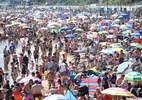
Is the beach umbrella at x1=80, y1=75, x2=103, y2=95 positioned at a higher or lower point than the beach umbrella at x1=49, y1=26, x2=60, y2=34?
higher

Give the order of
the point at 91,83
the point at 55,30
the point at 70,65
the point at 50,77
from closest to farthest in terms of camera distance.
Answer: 1. the point at 91,83
2. the point at 50,77
3. the point at 70,65
4. the point at 55,30

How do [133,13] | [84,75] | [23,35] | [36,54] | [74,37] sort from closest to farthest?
[84,75] < [36,54] < [74,37] < [23,35] < [133,13]

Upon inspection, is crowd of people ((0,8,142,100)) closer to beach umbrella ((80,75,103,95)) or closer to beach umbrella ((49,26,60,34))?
beach umbrella ((49,26,60,34))

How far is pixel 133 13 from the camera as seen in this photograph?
52094 millimetres

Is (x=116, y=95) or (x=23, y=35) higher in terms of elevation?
(x=116, y=95)

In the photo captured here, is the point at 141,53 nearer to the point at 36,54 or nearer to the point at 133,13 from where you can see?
the point at 36,54

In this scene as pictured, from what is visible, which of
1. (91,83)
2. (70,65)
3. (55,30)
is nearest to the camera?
(91,83)

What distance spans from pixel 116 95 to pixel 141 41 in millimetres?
13375

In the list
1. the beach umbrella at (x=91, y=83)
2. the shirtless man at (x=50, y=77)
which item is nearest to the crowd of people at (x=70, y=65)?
the shirtless man at (x=50, y=77)

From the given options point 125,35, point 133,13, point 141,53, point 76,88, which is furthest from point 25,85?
point 133,13

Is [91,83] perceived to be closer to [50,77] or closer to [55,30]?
[50,77]

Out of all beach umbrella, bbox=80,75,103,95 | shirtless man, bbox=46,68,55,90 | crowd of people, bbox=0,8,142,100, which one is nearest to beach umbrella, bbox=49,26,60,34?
crowd of people, bbox=0,8,142,100

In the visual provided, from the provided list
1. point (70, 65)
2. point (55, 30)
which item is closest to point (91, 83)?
point (70, 65)

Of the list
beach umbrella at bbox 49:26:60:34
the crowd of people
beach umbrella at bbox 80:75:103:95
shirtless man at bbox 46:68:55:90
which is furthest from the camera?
beach umbrella at bbox 49:26:60:34
